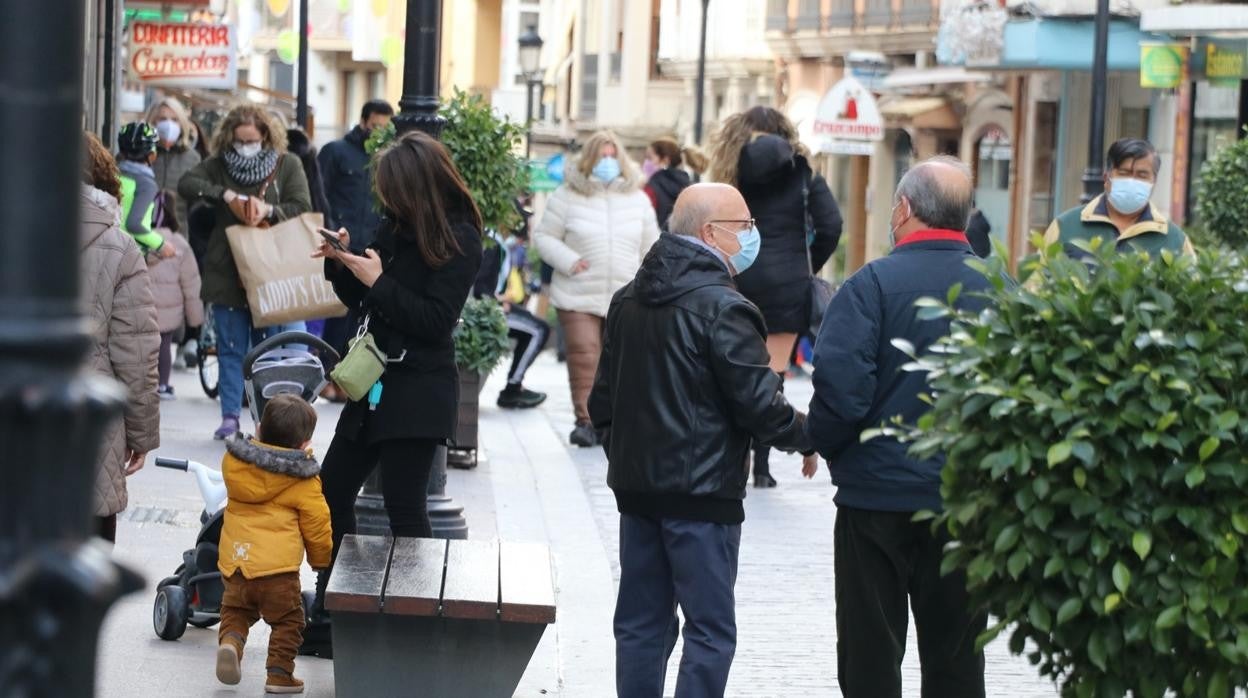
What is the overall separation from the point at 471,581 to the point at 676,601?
0.64 m

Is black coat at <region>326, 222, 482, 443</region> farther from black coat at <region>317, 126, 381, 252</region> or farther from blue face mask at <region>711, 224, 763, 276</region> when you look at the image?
black coat at <region>317, 126, 381, 252</region>

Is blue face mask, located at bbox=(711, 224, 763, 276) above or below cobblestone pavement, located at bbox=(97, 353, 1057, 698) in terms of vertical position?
above

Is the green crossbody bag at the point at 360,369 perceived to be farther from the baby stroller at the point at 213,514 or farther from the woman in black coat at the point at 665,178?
the woman in black coat at the point at 665,178

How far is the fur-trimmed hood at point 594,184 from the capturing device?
43.6 ft

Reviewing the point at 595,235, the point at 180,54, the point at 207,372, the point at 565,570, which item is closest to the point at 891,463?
the point at 565,570

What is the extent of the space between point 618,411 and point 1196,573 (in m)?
2.11

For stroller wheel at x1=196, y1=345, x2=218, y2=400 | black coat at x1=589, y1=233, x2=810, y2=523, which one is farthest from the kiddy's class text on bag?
black coat at x1=589, y1=233, x2=810, y2=523

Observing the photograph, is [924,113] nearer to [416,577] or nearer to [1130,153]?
[1130,153]

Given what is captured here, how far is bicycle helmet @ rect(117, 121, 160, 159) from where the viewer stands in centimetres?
1253

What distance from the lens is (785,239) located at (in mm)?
11219

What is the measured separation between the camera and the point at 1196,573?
14.7 ft

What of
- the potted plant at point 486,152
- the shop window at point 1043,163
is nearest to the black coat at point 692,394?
the potted plant at point 486,152

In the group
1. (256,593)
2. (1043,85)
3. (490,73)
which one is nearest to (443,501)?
(256,593)

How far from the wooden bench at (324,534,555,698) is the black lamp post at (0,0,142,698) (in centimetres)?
387
